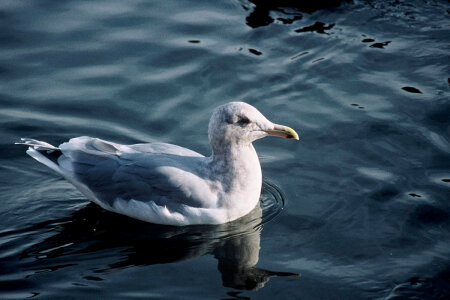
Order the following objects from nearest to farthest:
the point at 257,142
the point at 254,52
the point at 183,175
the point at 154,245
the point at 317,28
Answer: the point at 154,245 → the point at 183,175 → the point at 257,142 → the point at 254,52 → the point at 317,28

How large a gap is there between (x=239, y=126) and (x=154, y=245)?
144cm

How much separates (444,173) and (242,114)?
98.0 inches

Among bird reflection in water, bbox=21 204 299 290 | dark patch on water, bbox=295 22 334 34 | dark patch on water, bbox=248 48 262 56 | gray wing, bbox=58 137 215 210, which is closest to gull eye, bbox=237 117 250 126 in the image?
gray wing, bbox=58 137 215 210

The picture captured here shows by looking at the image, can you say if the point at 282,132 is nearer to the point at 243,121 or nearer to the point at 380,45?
the point at 243,121

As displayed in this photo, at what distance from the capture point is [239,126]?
7289mm

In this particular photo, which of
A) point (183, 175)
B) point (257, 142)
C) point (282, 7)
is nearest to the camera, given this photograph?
point (183, 175)

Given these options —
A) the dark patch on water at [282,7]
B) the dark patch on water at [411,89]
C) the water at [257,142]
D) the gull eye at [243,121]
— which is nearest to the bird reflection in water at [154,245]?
the water at [257,142]

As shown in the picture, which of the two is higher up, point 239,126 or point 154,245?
point 239,126

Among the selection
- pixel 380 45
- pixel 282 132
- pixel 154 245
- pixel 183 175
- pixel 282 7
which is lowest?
pixel 154 245

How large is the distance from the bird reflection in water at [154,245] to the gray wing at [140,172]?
0.93 ft


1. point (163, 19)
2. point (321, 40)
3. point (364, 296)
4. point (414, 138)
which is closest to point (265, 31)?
point (321, 40)

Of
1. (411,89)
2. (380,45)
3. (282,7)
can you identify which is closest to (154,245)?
(411,89)

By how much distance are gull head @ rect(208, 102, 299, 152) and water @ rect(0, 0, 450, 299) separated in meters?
0.83

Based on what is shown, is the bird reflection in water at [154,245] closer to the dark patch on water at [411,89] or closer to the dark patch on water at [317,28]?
the dark patch on water at [411,89]
